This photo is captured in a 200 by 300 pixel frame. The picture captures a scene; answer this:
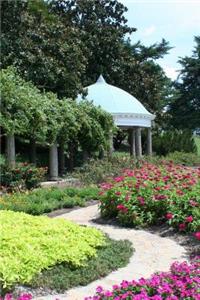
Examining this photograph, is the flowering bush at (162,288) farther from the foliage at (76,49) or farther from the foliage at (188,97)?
the foliage at (188,97)

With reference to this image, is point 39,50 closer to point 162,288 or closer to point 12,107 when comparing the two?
point 12,107

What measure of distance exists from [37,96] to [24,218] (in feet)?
34.6

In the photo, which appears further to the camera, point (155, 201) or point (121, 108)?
point (121, 108)

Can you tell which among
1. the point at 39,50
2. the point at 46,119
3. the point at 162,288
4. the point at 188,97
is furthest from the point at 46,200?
the point at 188,97

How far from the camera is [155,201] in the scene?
901cm

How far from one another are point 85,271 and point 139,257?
1.26 m

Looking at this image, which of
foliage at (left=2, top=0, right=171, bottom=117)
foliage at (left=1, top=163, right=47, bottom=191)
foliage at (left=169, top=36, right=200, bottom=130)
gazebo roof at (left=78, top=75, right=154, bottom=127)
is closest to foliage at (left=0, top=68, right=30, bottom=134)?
foliage at (left=1, top=163, right=47, bottom=191)

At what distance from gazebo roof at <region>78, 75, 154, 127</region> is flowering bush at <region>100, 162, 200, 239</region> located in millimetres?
15181

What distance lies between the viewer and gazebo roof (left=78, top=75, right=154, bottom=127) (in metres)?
25.7

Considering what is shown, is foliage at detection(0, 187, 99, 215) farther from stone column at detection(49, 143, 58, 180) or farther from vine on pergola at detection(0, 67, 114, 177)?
stone column at detection(49, 143, 58, 180)

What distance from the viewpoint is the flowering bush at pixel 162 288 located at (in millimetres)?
4238

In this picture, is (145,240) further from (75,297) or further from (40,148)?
(40,148)

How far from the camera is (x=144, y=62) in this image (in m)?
42.5

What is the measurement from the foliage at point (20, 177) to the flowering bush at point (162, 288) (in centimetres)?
953
